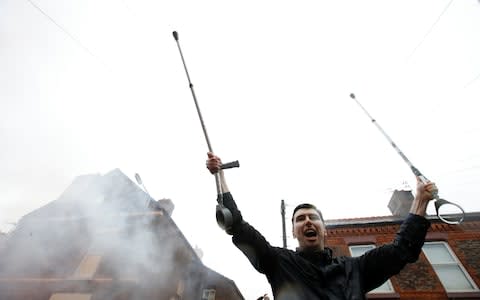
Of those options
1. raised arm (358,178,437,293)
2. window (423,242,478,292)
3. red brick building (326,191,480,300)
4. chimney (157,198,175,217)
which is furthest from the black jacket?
chimney (157,198,175,217)

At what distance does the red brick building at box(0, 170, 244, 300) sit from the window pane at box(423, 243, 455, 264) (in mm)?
10114

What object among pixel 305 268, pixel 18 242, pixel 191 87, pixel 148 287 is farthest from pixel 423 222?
pixel 18 242

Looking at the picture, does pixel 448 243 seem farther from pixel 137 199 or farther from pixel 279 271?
pixel 137 199

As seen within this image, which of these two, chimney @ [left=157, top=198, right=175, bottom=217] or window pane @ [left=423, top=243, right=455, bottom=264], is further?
chimney @ [left=157, top=198, right=175, bottom=217]

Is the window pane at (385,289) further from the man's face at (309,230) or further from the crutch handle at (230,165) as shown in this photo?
the crutch handle at (230,165)

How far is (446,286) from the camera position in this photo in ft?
27.2

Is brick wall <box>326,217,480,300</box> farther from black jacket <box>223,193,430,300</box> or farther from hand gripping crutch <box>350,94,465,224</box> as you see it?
black jacket <box>223,193,430,300</box>

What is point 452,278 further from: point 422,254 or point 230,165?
point 230,165

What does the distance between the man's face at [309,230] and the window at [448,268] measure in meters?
10.0

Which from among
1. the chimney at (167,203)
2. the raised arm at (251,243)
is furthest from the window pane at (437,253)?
the chimney at (167,203)

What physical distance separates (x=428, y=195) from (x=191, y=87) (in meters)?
2.64

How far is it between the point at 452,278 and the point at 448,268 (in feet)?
1.13

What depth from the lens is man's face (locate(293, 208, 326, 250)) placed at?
187 cm

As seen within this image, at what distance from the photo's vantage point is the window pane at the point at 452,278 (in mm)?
8250
